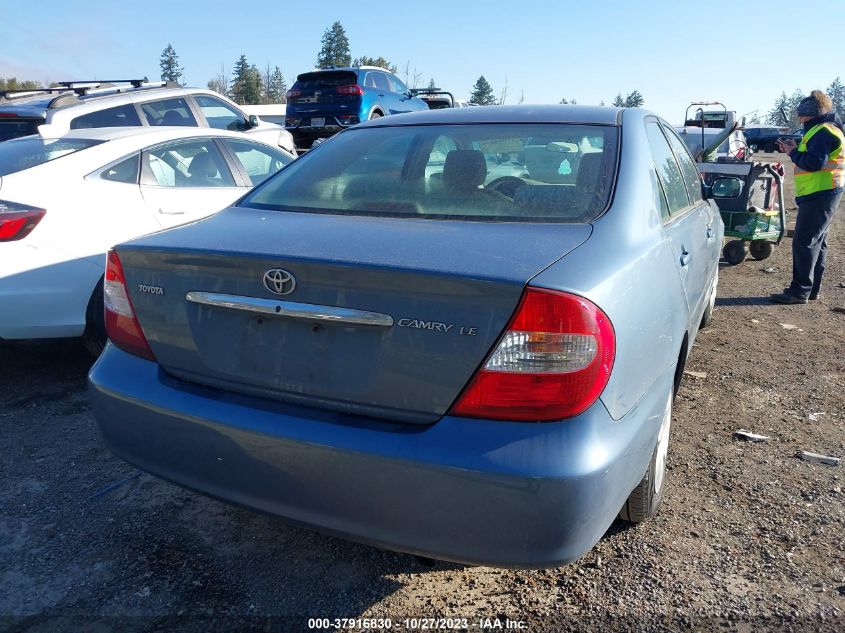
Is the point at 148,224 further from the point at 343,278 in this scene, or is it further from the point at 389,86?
the point at 389,86

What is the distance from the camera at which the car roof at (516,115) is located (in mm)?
2904

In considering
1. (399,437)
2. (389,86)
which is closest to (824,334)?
(399,437)

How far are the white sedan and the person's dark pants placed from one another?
510 cm

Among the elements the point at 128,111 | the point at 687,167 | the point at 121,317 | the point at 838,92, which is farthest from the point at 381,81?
the point at 838,92

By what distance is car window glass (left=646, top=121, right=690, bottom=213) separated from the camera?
117 inches

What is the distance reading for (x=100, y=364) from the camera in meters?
2.34

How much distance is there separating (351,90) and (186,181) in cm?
886

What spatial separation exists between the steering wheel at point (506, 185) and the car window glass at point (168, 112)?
593cm

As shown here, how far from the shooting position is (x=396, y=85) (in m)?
15.1

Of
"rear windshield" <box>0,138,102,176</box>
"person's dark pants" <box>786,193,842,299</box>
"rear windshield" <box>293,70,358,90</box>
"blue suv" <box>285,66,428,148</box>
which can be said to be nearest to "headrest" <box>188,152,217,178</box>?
"rear windshield" <box>0,138,102,176</box>

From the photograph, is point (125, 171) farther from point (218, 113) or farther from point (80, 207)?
point (218, 113)

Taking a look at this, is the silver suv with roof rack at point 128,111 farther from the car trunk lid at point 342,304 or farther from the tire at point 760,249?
the tire at point 760,249

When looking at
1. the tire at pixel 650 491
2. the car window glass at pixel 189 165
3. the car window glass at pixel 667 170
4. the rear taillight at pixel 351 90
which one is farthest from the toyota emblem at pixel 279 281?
the rear taillight at pixel 351 90

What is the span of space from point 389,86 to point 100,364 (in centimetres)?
1333
